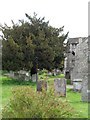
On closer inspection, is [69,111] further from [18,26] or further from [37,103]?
[18,26]

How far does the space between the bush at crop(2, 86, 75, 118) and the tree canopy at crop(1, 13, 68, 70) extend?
13560mm

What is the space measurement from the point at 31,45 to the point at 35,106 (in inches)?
558

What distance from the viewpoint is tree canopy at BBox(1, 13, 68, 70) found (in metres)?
19.4

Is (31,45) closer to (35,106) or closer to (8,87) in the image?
(8,87)

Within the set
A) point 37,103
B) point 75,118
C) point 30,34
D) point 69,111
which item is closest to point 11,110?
point 37,103

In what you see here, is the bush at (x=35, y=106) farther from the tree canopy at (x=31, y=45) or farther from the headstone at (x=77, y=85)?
the tree canopy at (x=31, y=45)

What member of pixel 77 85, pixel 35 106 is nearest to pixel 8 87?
pixel 77 85

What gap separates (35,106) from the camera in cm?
522

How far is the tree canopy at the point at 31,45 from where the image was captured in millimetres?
19375

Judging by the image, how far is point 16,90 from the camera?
227 inches

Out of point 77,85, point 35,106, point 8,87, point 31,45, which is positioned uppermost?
point 31,45

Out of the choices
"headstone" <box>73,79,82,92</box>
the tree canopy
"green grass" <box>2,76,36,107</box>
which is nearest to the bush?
"green grass" <box>2,76,36,107</box>

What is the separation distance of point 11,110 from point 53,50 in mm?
15967

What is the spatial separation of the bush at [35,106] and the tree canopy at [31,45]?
13.6 m
